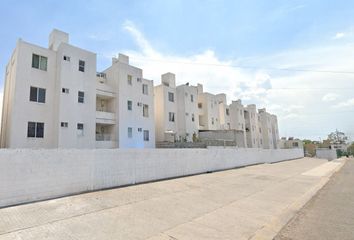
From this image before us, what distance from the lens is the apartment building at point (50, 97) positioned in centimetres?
1658

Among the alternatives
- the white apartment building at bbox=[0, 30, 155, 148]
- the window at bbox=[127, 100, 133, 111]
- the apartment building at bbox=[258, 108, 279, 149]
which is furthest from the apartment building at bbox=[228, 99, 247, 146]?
the window at bbox=[127, 100, 133, 111]

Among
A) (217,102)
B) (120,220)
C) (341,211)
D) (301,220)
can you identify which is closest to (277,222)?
(301,220)

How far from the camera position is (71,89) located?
61.8 ft

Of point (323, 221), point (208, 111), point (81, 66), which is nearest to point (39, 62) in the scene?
point (81, 66)

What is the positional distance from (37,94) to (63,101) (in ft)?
6.34

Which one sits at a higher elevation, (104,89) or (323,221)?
(104,89)

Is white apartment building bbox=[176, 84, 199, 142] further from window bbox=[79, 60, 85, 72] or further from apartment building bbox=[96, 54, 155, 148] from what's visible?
window bbox=[79, 60, 85, 72]

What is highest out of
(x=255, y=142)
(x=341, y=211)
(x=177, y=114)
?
(x=177, y=114)

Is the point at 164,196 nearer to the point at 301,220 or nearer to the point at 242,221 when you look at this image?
the point at 242,221

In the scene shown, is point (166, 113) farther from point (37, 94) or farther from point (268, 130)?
point (268, 130)

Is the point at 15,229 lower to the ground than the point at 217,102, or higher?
lower

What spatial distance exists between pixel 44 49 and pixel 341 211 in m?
21.7

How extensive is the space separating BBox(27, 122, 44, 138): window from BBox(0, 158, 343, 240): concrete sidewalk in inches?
395

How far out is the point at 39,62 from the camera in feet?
59.2
